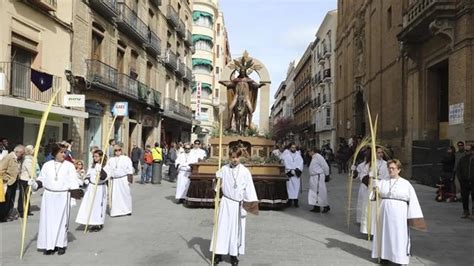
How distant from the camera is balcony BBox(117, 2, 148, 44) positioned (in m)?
25.6

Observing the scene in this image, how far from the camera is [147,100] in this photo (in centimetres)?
3061

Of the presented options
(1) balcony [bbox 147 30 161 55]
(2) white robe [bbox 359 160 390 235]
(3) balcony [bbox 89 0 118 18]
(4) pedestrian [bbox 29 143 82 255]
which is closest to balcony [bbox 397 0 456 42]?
(2) white robe [bbox 359 160 390 235]

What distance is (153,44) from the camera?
32.3 m

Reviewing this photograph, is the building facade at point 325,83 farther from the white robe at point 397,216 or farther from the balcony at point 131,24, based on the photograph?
the white robe at point 397,216

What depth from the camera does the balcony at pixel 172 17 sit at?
3672 cm

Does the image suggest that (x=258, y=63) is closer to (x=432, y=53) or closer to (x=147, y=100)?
(x=432, y=53)

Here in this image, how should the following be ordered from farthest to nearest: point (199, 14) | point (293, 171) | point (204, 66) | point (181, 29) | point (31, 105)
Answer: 1. point (204, 66)
2. point (199, 14)
3. point (181, 29)
4. point (31, 105)
5. point (293, 171)

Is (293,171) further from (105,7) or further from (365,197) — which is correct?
(105,7)

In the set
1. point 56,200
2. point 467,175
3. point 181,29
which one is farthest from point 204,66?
point 56,200

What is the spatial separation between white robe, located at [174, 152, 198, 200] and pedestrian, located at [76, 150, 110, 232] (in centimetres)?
409

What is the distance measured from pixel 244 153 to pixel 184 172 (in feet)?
6.68

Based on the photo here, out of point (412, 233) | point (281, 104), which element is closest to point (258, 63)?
point (412, 233)

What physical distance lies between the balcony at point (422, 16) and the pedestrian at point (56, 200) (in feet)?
48.3

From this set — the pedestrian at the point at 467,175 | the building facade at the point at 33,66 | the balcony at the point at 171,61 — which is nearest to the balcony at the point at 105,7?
the building facade at the point at 33,66
